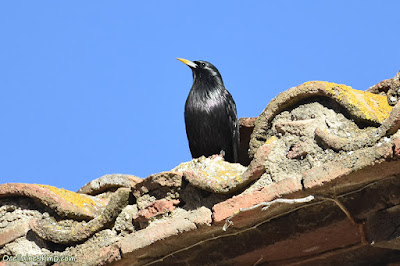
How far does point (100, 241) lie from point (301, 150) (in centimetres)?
118

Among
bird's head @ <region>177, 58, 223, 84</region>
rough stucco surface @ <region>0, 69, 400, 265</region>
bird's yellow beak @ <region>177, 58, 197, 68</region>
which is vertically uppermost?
bird's yellow beak @ <region>177, 58, 197, 68</region>

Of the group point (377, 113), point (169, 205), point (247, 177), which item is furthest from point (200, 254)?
point (377, 113)

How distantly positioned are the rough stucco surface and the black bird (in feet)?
6.08

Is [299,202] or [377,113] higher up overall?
[377,113]

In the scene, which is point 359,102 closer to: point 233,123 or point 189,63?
point 233,123

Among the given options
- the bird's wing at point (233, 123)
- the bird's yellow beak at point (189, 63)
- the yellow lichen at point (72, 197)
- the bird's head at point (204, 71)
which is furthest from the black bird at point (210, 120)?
the yellow lichen at point (72, 197)

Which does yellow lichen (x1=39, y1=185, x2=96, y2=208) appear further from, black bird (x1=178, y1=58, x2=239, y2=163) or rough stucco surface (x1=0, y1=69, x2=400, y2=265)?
black bird (x1=178, y1=58, x2=239, y2=163)

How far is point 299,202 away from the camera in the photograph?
278cm

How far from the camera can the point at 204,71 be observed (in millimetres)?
6117

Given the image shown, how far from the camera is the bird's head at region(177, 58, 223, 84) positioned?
5.98 meters

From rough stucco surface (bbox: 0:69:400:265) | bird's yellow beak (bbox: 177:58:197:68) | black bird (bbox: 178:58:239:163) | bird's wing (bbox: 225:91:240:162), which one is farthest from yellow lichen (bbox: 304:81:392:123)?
bird's yellow beak (bbox: 177:58:197:68)

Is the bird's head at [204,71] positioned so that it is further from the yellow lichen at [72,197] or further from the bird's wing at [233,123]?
the yellow lichen at [72,197]

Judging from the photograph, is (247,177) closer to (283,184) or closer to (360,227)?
(283,184)

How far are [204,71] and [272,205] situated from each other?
343 centimetres
